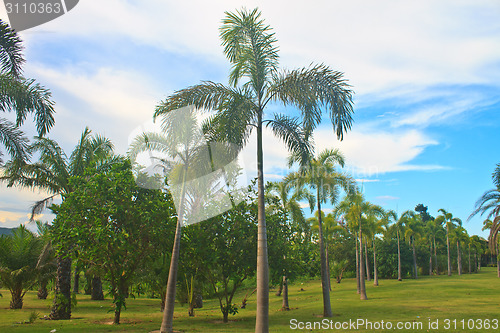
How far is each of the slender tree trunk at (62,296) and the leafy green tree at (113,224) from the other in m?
3.13

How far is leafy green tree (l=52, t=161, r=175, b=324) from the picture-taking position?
57.3 feet

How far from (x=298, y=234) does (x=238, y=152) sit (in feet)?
31.3

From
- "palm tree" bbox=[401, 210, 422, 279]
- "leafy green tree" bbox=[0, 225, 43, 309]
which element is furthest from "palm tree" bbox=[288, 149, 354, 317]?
"palm tree" bbox=[401, 210, 422, 279]

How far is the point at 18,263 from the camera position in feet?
91.2

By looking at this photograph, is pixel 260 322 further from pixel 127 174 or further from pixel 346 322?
pixel 127 174

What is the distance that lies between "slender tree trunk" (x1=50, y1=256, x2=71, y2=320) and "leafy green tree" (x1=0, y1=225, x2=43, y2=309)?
784 centimetres

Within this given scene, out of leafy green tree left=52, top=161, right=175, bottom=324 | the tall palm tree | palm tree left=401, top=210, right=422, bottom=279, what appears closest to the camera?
leafy green tree left=52, top=161, right=175, bottom=324

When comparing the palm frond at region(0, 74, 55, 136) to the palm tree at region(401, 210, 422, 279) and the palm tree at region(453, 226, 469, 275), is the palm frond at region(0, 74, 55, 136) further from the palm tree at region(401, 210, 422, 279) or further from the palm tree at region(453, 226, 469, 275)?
the palm tree at region(453, 226, 469, 275)

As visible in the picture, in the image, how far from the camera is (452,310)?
2188 centimetres

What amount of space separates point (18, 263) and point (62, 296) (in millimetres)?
10847

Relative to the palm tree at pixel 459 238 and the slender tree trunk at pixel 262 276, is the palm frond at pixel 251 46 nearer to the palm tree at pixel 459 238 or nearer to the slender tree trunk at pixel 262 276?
the slender tree trunk at pixel 262 276

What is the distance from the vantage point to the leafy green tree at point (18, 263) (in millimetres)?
26750

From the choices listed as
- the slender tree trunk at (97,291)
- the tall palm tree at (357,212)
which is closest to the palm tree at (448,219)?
the tall palm tree at (357,212)

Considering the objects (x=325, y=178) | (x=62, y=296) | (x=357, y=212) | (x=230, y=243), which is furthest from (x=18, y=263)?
(x=357, y=212)
